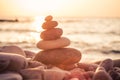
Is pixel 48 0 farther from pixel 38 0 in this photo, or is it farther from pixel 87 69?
pixel 87 69

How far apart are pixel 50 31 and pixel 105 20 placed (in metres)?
20.1

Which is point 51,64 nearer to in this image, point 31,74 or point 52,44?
point 52,44

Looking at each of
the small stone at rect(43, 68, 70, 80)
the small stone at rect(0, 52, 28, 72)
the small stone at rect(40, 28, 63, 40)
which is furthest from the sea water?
the small stone at rect(0, 52, 28, 72)

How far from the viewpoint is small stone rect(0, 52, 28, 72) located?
2.84 meters

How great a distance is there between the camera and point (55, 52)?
154 inches

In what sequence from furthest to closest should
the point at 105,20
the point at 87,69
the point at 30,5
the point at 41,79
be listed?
the point at 105,20 → the point at 30,5 → the point at 87,69 → the point at 41,79

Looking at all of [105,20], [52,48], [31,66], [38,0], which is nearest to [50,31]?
[52,48]

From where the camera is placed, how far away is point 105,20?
2375 centimetres

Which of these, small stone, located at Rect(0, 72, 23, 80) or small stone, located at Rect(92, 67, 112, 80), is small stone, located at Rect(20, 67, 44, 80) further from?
small stone, located at Rect(92, 67, 112, 80)

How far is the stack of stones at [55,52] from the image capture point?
3875 millimetres

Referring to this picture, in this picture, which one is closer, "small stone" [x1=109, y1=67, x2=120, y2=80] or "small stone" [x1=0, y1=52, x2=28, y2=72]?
"small stone" [x1=0, y1=52, x2=28, y2=72]

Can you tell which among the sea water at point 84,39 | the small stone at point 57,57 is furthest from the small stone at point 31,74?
the sea water at point 84,39

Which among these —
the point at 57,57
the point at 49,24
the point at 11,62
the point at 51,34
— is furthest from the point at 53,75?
the point at 49,24

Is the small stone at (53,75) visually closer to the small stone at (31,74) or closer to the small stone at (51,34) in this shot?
the small stone at (31,74)
